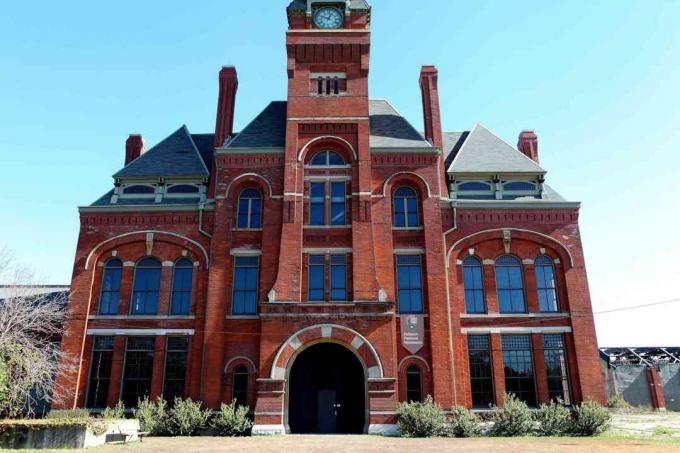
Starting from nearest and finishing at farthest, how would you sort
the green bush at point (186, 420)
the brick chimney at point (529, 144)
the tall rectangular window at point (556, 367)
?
the green bush at point (186, 420), the tall rectangular window at point (556, 367), the brick chimney at point (529, 144)

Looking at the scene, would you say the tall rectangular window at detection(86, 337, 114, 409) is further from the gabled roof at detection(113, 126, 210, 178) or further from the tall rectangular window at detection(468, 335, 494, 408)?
the tall rectangular window at detection(468, 335, 494, 408)

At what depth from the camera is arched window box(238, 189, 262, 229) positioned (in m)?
27.3

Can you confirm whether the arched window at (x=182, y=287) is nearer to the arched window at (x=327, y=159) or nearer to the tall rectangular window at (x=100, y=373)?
the tall rectangular window at (x=100, y=373)

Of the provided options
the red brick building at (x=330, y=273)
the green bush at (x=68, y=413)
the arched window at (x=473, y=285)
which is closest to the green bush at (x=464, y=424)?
the red brick building at (x=330, y=273)

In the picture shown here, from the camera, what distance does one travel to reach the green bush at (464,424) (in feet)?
73.0

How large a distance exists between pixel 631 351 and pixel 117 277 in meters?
38.5

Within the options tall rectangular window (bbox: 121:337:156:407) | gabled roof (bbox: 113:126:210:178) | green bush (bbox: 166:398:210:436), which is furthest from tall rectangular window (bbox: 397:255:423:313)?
tall rectangular window (bbox: 121:337:156:407)

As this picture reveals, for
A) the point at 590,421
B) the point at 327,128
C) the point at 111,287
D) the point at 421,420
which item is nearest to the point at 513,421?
the point at 590,421

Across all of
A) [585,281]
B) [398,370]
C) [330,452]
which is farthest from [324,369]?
[585,281]

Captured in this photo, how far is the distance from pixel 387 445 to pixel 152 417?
10780mm

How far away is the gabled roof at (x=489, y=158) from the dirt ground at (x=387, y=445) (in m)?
13.6

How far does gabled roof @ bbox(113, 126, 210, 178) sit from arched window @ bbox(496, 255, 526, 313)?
15.9m

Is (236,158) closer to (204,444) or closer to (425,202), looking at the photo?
(425,202)

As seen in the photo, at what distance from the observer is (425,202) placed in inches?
1067
